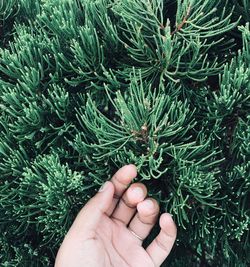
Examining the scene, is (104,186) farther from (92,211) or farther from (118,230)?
(118,230)

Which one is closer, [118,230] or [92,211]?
[92,211]

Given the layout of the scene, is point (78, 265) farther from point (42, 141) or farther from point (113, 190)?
point (42, 141)

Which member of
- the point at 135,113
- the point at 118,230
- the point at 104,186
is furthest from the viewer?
the point at 118,230

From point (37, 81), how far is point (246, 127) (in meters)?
0.60

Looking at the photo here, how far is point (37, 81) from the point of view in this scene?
4.41 feet

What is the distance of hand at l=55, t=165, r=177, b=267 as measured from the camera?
1.29 metres

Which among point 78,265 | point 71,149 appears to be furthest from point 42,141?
point 78,265

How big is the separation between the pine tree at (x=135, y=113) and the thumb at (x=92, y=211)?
0.04m

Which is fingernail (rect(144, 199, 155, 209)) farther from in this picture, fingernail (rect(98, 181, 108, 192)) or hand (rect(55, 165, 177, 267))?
fingernail (rect(98, 181, 108, 192))

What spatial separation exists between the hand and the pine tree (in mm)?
47

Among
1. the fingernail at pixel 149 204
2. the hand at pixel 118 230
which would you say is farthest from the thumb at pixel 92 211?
the fingernail at pixel 149 204

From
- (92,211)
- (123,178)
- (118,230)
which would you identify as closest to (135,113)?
(123,178)

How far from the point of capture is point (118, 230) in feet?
4.80

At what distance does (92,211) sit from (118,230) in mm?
162
